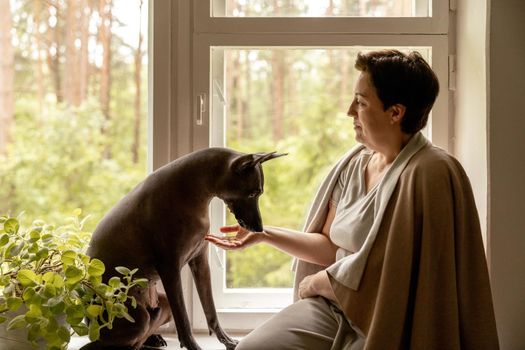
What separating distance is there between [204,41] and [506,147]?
2.83 ft

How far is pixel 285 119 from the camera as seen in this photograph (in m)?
2.12

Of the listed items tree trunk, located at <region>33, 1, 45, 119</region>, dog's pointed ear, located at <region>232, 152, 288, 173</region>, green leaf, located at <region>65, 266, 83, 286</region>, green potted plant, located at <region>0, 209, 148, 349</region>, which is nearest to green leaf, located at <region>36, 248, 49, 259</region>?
green potted plant, located at <region>0, 209, 148, 349</region>

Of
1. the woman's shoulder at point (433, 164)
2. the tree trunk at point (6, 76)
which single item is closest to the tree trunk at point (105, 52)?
the tree trunk at point (6, 76)

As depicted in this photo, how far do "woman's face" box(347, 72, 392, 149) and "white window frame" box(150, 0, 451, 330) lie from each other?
33 cm

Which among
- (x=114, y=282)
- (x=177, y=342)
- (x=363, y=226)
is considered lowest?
(x=177, y=342)

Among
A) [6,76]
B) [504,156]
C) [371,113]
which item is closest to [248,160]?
[371,113]

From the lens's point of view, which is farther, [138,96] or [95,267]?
[138,96]

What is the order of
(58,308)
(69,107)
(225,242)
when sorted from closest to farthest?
(58,308) → (225,242) → (69,107)

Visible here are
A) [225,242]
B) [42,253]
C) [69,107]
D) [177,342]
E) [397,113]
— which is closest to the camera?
[42,253]

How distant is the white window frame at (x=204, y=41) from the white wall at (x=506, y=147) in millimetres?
248

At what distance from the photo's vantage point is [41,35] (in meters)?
2.15

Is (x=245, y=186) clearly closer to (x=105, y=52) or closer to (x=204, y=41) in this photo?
(x=204, y=41)

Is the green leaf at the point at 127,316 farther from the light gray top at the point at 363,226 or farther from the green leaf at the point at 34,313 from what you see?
the light gray top at the point at 363,226

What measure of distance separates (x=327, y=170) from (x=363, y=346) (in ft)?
2.13
